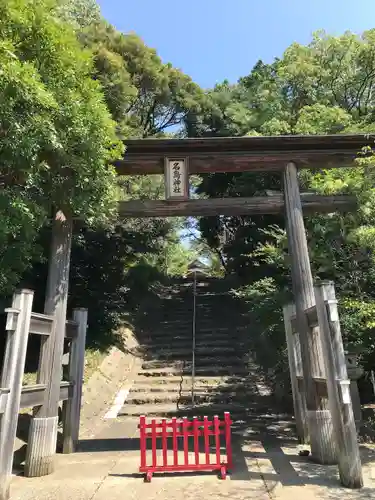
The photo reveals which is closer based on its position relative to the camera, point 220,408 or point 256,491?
point 256,491

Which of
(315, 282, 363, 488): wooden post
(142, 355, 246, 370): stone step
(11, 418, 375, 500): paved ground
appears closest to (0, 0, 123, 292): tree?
(11, 418, 375, 500): paved ground

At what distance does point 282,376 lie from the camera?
29.1ft

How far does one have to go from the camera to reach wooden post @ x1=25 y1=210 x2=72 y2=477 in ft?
17.7

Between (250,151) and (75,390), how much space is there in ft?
17.9

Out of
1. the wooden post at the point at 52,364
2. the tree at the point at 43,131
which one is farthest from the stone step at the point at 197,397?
the tree at the point at 43,131

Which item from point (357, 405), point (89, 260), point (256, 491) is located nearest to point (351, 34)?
point (89, 260)

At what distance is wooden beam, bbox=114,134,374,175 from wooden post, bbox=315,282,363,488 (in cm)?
299

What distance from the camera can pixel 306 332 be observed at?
6.23 metres

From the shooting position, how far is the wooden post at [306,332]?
568cm

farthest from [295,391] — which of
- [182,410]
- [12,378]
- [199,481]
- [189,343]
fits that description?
[189,343]

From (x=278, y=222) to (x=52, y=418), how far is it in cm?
1065

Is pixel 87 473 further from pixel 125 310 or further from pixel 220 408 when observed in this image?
pixel 125 310

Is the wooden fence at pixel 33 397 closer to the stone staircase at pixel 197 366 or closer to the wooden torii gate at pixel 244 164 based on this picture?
the wooden torii gate at pixel 244 164

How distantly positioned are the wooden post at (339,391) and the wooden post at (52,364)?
3973 mm
